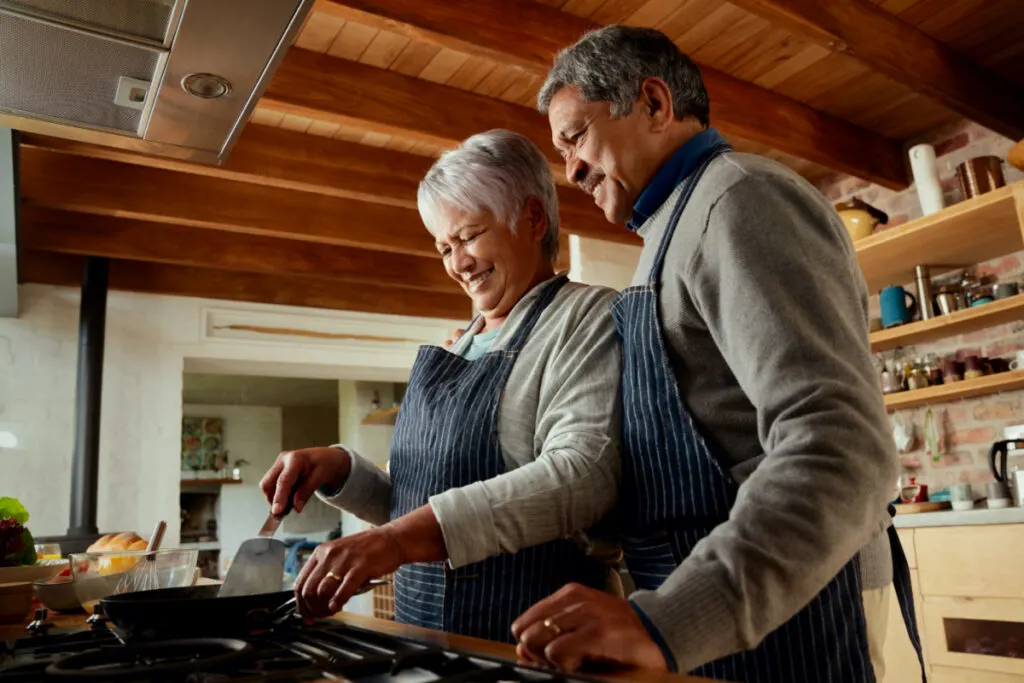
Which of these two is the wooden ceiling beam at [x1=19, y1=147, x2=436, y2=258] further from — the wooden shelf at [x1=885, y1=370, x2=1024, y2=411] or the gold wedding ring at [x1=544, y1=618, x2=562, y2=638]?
the gold wedding ring at [x1=544, y1=618, x2=562, y2=638]

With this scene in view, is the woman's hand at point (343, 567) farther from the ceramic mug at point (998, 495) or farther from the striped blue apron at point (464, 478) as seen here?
the ceramic mug at point (998, 495)

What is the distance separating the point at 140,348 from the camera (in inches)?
187

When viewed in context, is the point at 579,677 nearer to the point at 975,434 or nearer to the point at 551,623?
the point at 551,623

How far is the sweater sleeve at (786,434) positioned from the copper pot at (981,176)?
284 centimetres

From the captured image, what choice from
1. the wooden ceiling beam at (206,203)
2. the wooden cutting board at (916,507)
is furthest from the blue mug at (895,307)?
the wooden ceiling beam at (206,203)

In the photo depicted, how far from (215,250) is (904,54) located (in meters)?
3.57

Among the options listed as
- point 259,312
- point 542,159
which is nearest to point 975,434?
point 542,159

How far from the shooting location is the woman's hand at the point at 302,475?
50.0 inches

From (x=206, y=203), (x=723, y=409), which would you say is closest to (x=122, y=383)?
(x=206, y=203)

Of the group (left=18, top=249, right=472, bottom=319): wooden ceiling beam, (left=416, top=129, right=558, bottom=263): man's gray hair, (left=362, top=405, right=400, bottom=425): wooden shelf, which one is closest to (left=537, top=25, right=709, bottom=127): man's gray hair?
(left=416, top=129, right=558, bottom=263): man's gray hair

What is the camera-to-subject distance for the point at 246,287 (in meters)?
5.17

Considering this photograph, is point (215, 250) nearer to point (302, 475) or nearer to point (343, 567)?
point (302, 475)

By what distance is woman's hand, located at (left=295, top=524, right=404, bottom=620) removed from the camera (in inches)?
33.6

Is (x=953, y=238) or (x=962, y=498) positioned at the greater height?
(x=953, y=238)
